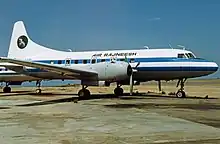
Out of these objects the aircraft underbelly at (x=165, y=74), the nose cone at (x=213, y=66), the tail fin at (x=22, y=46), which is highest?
the tail fin at (x=22, y=46)

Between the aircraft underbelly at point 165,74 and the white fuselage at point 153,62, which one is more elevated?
the white fuselage at point 153,62

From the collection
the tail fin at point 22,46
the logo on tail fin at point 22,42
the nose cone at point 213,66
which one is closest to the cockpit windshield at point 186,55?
the nose cone at point 213,66

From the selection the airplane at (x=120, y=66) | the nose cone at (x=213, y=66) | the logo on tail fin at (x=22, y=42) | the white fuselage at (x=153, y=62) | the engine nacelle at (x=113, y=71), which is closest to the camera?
the engine nacelle at (x=113, y=71)

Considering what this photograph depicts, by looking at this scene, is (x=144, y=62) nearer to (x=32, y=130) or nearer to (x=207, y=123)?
(x=207, y=123)

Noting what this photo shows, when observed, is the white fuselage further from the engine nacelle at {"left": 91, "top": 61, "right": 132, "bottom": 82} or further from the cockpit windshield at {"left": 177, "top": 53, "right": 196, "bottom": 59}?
the engine nacelle at {"left": 91, "top": 61, "right": 132, "bottom": 82}

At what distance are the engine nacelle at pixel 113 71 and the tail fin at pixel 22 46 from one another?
9.41 m

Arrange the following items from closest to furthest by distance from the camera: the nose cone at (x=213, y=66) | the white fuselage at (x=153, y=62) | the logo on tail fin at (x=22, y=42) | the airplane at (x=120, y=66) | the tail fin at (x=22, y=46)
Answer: the airplane at (x=120, y=66) → the nose cone at (x=213, y=66) → the white fuselage at (x=153, y=62) → the tail fin at (x=22, y=46) → the logo on tail fin at (x=22, y=42)

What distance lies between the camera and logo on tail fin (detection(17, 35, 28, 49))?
32.2 m

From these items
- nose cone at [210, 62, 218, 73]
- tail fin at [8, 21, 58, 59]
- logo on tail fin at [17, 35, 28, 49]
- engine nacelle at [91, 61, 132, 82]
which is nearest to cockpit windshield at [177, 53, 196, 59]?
nose cone at [210, 62, 218, 73]

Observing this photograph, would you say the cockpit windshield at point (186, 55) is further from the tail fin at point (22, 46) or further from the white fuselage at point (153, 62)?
the tail fin at point (22, 46)

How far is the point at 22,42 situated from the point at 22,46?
17.0 inches

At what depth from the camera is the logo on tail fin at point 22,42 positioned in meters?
32.2

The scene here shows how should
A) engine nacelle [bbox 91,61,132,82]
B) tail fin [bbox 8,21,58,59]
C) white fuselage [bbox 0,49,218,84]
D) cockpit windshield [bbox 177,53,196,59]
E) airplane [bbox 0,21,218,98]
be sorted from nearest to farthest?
engine nacelle [bbox 91,61,132,82] < airplane [bbox 0,21,218,98] < white fuselage [bbox 0,49,218,84] < cockpit windshield [bbox 177,53,196,59] < tail fin [bbox 8,21,58,59]

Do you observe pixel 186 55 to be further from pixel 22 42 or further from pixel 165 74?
pixel 22 42
